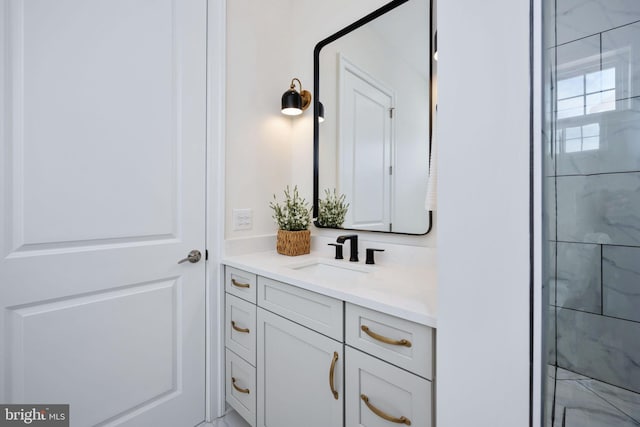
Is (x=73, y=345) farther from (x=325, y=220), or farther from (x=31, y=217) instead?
(x=325, y=220)

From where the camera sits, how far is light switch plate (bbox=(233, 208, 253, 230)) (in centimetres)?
163

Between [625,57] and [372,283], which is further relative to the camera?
A: [372,283]

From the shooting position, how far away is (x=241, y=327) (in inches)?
56.2

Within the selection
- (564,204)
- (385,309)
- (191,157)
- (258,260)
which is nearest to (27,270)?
(191,157)

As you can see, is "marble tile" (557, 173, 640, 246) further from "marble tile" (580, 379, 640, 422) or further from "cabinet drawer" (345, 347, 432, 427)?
"cabinet drawer" (345, 347, 432, 427)

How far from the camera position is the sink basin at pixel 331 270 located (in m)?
1.41

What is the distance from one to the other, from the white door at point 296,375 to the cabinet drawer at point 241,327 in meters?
0.06

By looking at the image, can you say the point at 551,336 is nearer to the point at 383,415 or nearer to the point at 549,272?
the point at 549,272

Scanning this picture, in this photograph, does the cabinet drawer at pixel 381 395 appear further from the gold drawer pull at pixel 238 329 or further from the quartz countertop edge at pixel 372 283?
the gold drawer pull at pixel 238 329

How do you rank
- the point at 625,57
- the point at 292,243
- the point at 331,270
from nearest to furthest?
the point at 625,57, the point at 331,270, the point at 292,243

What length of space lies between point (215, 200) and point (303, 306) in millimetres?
791

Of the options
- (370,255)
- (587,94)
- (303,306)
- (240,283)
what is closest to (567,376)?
(587,94)

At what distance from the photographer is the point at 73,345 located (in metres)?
1.14

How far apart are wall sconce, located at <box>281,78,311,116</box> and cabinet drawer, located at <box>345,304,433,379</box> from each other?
1.28 meters
